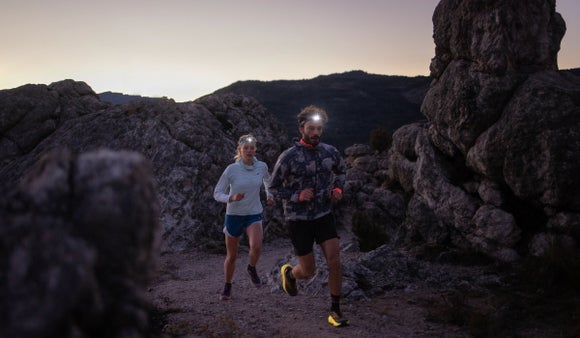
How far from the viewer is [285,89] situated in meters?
91.1

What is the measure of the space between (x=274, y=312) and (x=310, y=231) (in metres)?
1.51

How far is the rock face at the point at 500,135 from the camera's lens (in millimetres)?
7898

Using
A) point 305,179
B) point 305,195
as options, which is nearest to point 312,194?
point 305,195

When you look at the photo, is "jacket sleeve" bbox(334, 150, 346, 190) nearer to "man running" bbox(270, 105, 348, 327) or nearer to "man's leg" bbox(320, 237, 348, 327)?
"man running" bbox(270, 105, 348, 327)

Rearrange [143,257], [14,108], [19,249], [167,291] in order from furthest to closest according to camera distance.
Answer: [14,108]
[167,291]
[143,257]
[19,249]

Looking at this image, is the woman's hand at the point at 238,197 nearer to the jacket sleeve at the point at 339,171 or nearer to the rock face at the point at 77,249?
the jacket sleeve at the point at 339,171

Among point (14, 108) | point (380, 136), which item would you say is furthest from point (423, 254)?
point (14, 108)

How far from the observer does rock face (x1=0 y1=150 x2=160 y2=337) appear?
1565 mm

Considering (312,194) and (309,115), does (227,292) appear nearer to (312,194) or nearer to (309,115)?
(312,194)

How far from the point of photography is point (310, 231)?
5766 millimetres

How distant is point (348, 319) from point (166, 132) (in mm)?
10000

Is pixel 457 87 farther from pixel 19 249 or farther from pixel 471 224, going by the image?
pixel 19 249

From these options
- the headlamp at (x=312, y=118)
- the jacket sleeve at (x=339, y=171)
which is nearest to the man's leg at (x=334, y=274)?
the jacket sleeve at (x=339, y=171)

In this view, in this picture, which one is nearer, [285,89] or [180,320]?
[180,320]
